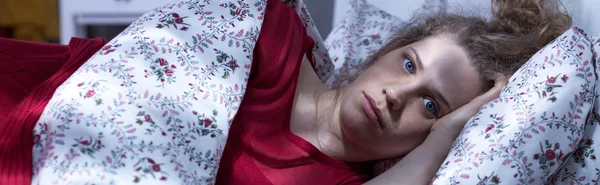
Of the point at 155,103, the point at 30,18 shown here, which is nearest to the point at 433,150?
the point at 155,103

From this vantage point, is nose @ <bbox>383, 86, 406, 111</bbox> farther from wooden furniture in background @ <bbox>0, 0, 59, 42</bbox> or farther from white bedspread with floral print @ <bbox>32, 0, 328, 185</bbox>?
wooden furniture in background @ <bbox>0, 0, 59, 42</bbox>

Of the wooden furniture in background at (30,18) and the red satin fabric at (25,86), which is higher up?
the red satin fabric at (25,86)

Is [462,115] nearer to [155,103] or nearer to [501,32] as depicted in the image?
[501,32]

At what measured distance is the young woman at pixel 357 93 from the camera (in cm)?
97

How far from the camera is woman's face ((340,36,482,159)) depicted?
3.33ft

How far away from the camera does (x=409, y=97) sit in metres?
A: 1.01

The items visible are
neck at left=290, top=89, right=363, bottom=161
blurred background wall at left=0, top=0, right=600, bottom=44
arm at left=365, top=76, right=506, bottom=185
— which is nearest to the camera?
arm at left=365, top=76, right=506, bottom=185

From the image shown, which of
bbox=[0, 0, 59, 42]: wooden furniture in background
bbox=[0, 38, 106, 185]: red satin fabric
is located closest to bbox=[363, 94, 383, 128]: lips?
bbox=[0, 38, 106, 185]: red satin fabric

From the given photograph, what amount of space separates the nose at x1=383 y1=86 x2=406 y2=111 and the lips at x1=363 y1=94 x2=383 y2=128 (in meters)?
0.02

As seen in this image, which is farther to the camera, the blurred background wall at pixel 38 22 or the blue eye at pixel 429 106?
the blurred background wall at pixel 38 22

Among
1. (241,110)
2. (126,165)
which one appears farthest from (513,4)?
(126,165)

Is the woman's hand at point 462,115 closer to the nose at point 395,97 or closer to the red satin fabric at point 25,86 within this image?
the nose at point 395,97

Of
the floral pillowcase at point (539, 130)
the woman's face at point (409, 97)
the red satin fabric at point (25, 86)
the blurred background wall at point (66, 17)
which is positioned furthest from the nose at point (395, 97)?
the blurred background wall at point (66, 17)

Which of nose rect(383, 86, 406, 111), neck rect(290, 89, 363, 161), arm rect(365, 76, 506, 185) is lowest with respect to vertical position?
neck rect(290, 89, 363, 161)
